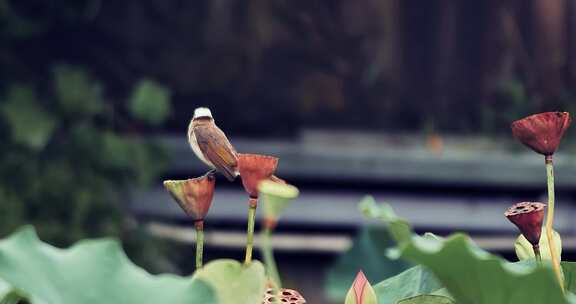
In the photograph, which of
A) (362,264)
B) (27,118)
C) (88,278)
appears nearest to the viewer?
(88,278)

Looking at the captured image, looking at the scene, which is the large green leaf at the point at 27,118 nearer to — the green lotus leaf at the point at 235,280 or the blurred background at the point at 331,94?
the blurred background at the point at 331,94

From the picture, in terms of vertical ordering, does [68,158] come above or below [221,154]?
below

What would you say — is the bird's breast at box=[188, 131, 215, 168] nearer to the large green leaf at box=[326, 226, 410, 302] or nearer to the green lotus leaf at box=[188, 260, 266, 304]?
the green lotus leaf at box=[188, 260, 266, 304]

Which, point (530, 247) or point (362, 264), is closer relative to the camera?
point (530, 247)

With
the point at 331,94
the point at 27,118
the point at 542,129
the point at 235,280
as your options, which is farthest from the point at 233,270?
the point at 331,94

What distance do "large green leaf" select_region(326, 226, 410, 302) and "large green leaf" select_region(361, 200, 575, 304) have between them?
44 centimetres

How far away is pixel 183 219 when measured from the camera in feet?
7.72

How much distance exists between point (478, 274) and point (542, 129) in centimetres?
7

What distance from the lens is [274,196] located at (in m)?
0.26

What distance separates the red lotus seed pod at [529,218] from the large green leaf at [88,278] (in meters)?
0.09

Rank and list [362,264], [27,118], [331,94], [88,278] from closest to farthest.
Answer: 1. [88,278]
2. [362,264]
3. [27,118]
4. [331,94]

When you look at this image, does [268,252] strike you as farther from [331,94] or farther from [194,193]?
[331,94]

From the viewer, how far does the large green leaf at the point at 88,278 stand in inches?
9.7

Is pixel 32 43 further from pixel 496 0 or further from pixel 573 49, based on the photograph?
pixel 573 49
